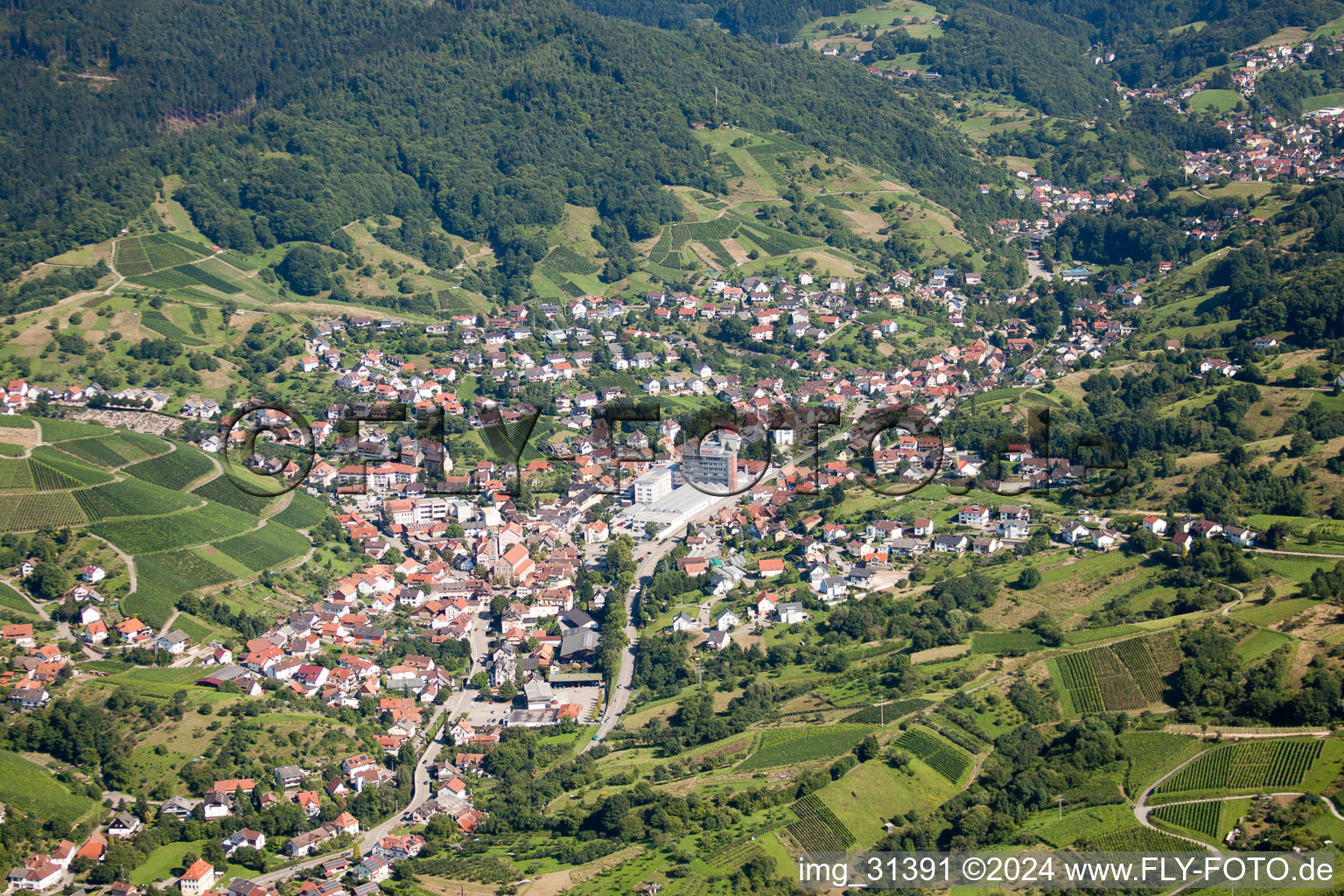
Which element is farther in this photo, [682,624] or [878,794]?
[682,624]

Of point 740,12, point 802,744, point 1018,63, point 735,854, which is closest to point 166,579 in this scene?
point 802,744

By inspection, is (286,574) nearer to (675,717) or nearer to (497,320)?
(675,717)

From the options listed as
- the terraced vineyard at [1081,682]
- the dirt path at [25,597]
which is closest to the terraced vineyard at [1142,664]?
the terraced vineyard at [1081,682]

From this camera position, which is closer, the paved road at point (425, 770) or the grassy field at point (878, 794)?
the grassy field at point (878, 794)

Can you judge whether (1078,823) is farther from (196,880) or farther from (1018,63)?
(1018,63)

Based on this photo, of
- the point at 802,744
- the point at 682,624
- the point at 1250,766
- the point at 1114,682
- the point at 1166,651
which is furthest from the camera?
the point at 682,624

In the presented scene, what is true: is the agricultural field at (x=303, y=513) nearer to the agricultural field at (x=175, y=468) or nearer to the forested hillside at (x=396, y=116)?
the agricultural field at (x=175, y=468)
